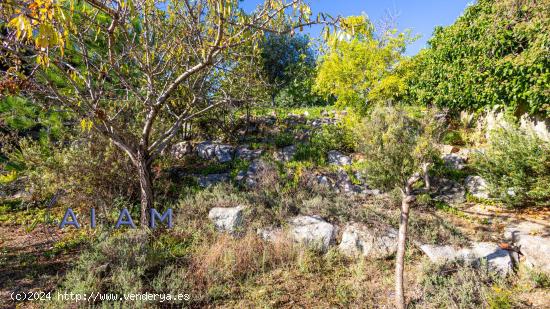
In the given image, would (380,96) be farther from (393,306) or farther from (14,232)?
(14,232)

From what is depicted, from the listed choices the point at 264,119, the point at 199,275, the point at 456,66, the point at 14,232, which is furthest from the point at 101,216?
the point at 456,66

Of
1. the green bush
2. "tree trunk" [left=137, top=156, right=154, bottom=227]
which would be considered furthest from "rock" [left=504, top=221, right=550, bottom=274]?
"tree trunk" [left=137, top=156, right=154, bottom=227]

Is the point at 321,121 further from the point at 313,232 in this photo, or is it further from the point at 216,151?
the point at 313,232

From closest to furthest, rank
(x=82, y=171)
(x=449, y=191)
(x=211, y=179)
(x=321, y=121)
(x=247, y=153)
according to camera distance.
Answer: (x=82, y=171)
(x=449, y=191)
(x=211, y=179)
(x=247, y=153)
(x=321, y=121)

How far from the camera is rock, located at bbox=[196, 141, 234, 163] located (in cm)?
766

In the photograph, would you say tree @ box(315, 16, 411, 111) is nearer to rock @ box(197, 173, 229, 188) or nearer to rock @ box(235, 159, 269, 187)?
rock @ box(235, 159, 269, 187)

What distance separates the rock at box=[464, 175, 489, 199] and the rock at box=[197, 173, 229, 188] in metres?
5.18

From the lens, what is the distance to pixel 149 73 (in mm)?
3721

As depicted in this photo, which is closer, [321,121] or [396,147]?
[396,147]

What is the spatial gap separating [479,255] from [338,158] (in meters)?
3.66

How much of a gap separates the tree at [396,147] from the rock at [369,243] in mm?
1189

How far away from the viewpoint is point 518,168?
188 inches

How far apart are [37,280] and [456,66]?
955cm

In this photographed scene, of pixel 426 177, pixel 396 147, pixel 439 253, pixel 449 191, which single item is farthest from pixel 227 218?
pixel 449 191
